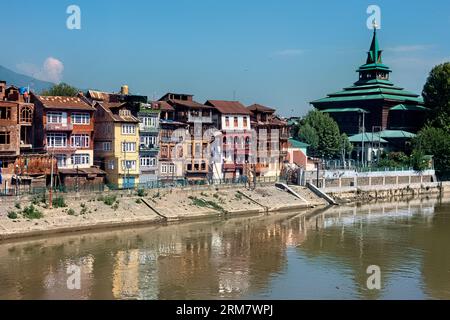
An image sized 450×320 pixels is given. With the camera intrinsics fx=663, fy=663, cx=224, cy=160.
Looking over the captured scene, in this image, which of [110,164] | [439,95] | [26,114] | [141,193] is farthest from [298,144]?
[26,114]

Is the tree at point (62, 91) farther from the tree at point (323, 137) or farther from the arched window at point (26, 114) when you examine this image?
the tree at point (323, 137)

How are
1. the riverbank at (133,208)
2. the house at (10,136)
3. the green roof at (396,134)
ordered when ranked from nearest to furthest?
1. the riverbank at (133,208)
2. the house at (10,136)
3. the green roof at (396,134)

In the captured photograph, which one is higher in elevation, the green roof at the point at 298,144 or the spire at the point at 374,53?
the spire at the point at 374,53

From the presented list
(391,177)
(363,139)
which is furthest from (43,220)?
(363,139)

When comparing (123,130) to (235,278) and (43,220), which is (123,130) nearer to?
(43,220)

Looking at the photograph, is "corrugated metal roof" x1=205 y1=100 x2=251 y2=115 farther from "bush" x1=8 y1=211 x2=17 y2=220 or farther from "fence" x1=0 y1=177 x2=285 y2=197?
"bush" x1=8 y1=211 x2=17 y2=220

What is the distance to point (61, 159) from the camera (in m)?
60.8

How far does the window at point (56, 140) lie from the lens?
6022cm

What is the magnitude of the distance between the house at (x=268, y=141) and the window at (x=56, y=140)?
2672 centimetres

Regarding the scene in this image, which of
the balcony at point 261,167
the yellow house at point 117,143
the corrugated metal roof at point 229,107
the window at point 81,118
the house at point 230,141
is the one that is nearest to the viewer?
the window at point 81,118

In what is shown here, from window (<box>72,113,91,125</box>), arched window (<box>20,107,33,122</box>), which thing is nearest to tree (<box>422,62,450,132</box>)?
window (<box>72,113,91,125</box>)

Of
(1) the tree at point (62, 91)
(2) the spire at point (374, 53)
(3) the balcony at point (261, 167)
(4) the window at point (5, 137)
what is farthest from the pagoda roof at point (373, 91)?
(4) the window at point (5, 137)

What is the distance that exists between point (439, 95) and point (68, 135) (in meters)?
66.2

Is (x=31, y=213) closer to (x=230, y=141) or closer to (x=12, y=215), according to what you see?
(x=12, y=215)
